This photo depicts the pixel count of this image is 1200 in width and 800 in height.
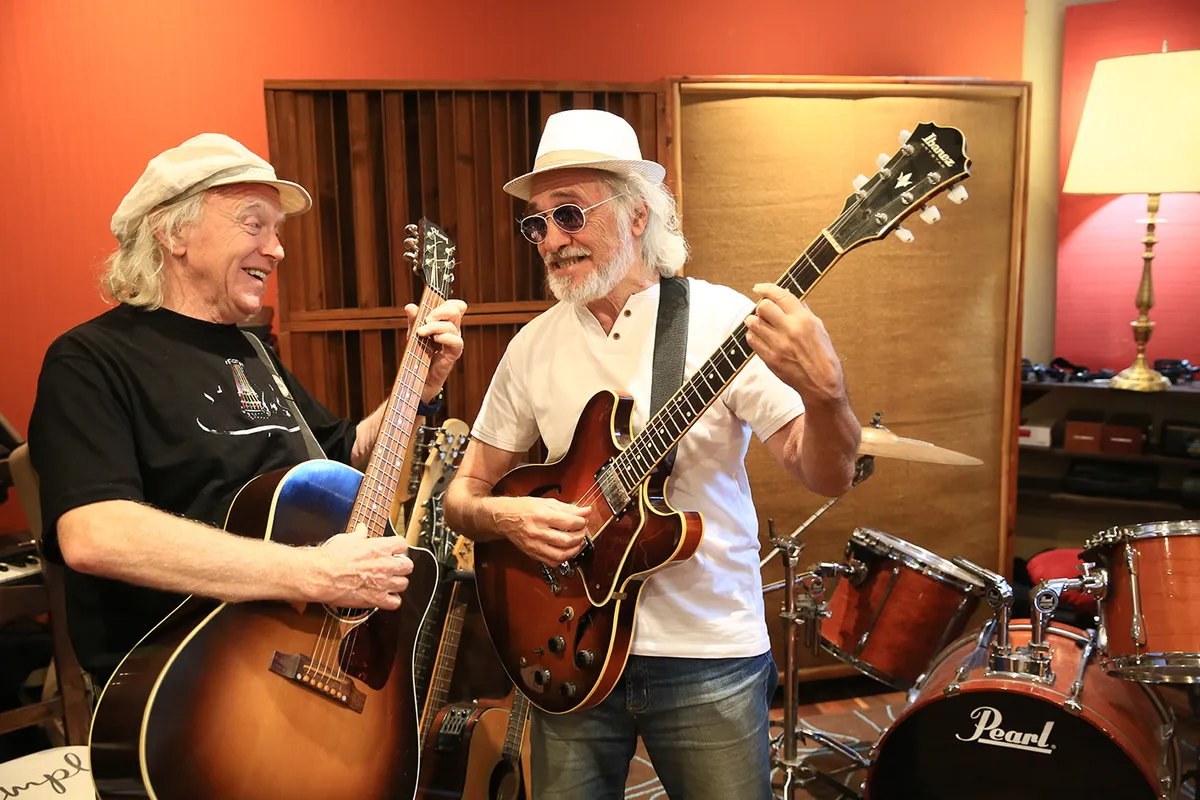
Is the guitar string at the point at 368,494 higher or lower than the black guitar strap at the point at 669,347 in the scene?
lower

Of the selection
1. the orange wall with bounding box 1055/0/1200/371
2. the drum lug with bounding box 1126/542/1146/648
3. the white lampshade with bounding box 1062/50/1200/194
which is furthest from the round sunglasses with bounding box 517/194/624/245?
the orange wall with bounding box 1055/0/1200/371

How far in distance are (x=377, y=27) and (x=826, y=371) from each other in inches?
110

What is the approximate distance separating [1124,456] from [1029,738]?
2.00m

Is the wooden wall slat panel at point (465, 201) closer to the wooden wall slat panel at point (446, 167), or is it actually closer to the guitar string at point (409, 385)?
the wooden wall slat panel at point (446, 167)

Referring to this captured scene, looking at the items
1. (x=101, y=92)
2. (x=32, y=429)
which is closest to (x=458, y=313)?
(x=32, y=429)

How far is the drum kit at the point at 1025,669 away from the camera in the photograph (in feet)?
7.48

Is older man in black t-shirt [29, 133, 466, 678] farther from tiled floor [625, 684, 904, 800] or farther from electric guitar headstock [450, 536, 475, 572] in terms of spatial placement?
tiled floor [625, 684, 904, 800]

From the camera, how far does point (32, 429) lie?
1.65m

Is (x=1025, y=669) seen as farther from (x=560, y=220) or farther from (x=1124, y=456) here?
(x=1124, y=456)

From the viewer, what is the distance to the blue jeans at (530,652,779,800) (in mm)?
1702

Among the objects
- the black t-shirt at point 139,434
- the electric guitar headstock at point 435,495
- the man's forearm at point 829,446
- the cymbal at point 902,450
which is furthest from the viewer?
the electric guitar headstock at point 435,495

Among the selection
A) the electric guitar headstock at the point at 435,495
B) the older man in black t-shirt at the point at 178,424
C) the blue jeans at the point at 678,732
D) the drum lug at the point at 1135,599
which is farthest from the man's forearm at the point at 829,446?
the electric guitar headstock at the point at 435,495

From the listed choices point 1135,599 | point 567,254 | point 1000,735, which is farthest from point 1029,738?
point 567,254

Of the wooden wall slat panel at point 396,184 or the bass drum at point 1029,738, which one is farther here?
the wooden wall slat panel at point 396,184
